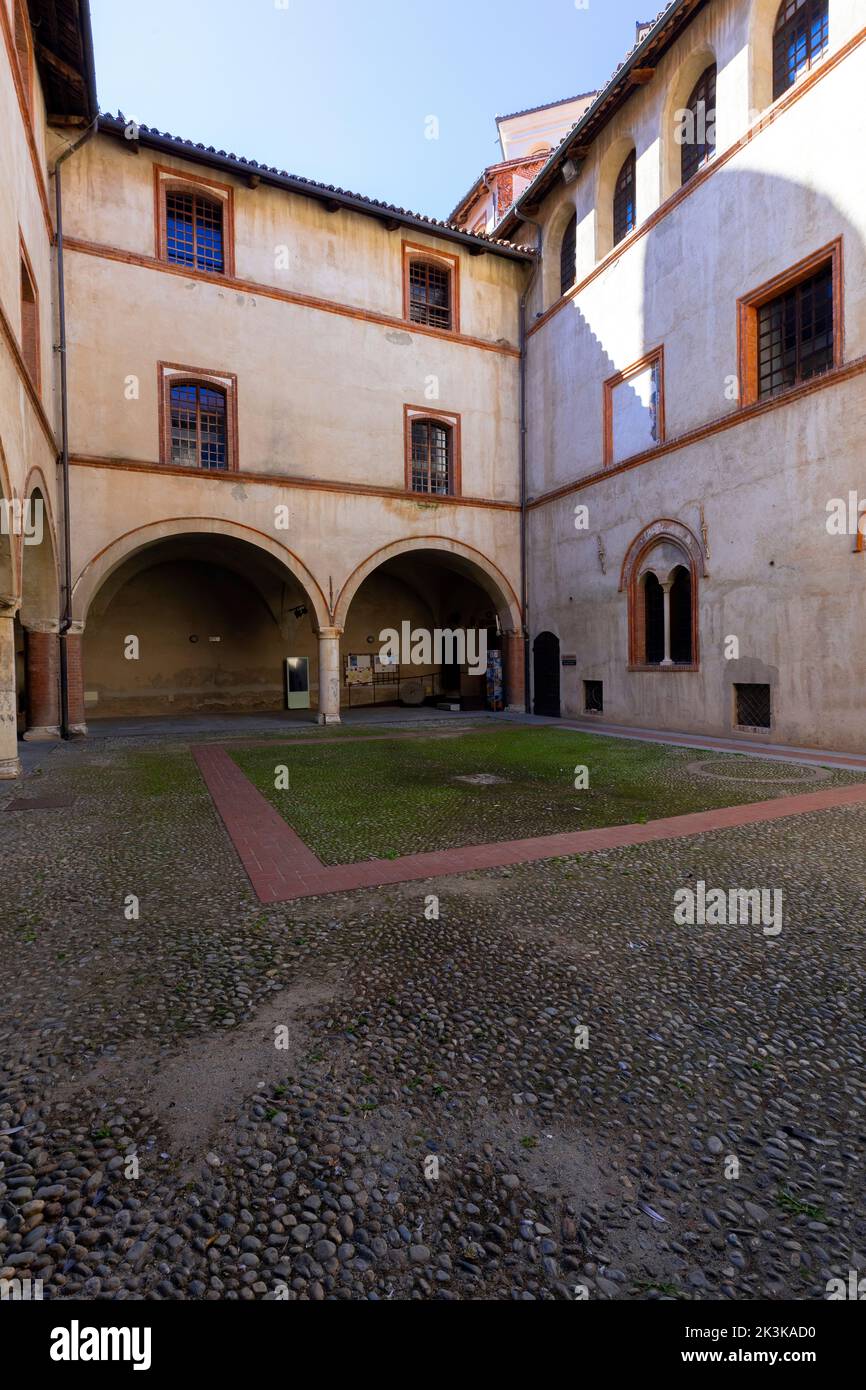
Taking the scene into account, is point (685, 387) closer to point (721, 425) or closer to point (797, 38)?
point (721, 425)

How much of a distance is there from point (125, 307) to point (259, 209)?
15.2 feet

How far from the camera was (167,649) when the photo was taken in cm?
2292

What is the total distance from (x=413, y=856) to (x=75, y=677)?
12.3 metres

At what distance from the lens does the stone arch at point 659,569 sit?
14289 mm

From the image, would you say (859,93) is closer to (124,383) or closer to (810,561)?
(810,561)

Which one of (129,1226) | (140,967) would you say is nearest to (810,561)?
(140,967)

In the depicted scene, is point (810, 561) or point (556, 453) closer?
point (810, 561)

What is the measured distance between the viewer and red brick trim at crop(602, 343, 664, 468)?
601 inches

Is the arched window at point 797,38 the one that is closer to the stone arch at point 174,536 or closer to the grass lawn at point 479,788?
the grass lawn at point 479,788

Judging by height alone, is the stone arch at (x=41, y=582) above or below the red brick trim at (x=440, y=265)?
below

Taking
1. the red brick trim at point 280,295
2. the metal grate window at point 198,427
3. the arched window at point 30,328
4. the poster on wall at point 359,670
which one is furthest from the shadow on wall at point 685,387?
the arched window at point 30,328

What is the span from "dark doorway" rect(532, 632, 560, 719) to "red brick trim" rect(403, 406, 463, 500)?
515 cm

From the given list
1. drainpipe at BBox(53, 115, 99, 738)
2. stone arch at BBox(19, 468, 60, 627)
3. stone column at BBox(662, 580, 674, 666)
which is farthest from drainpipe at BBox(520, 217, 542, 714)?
stone arch at BBox(19, 468, 60, 627)

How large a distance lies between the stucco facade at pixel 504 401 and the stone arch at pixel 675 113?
0.06 metres
